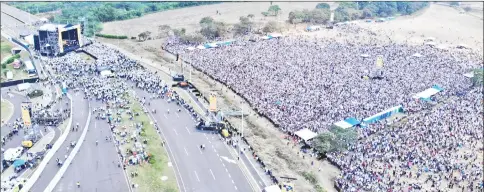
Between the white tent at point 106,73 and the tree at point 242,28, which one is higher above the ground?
the tree at point 242,28

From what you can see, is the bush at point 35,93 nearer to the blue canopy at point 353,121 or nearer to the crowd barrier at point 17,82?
the crowd barrier at point 17,82

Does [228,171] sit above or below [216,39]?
below

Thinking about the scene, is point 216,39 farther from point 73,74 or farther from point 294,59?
point 73,74

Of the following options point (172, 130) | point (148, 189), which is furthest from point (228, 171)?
point (172, 130)

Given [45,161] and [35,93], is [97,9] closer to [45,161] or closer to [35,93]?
[35,93]

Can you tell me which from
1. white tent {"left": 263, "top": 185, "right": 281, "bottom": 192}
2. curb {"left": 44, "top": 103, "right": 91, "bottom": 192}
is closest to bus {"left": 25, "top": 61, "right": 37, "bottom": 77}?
curb {"left": 44, "top": 103, "right": 91, "bottom": 192}

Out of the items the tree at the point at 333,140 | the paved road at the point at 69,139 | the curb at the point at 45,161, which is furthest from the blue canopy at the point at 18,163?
the tree at the point at 333,140
